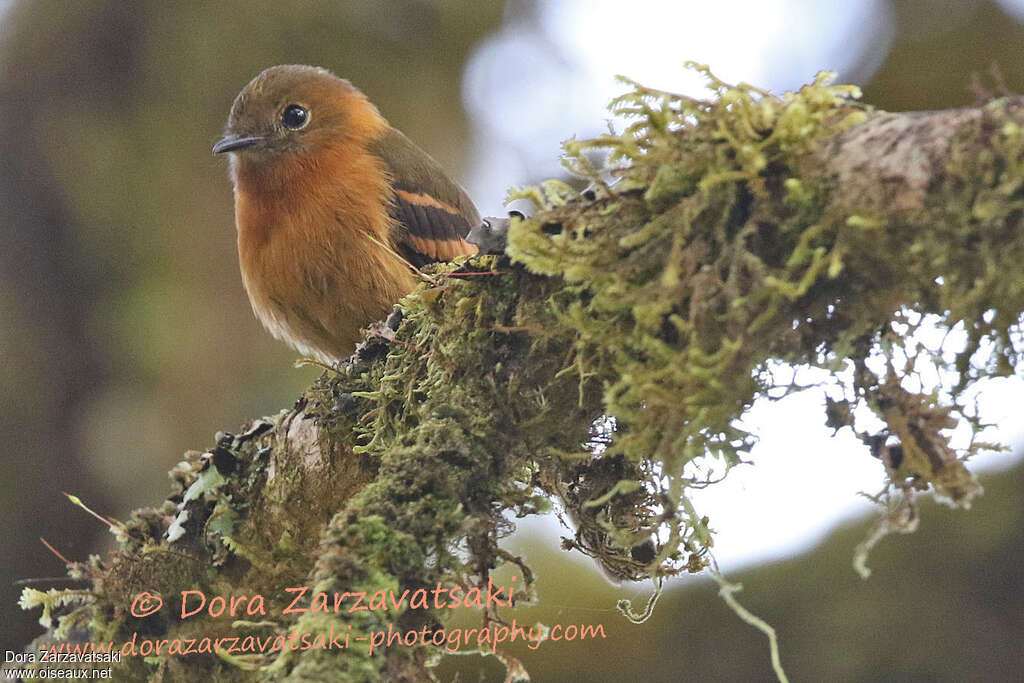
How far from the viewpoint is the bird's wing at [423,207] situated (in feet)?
13.6

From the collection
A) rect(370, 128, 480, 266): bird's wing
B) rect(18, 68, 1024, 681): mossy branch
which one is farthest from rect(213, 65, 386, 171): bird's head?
rect(18, 68, 1024, 681): mossy branch

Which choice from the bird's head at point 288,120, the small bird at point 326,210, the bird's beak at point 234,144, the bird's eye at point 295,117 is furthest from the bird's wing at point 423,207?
the bird's beak at point 234,144

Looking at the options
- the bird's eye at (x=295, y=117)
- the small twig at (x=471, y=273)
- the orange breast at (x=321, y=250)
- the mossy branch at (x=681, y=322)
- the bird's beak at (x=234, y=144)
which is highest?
the bird's eye at (x=295, y=117)

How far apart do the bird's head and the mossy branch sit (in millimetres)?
2276

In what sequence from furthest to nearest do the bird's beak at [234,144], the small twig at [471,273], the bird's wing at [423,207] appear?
the bird's beak at [234,144] < the bird's wing at [423,207] < the small twig at [471,273]

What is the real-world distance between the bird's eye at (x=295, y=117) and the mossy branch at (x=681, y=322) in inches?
94.1

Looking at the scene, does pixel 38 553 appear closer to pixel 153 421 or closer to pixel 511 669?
pixel 153 421

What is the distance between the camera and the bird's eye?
457 cm

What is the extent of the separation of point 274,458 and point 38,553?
3.09 m

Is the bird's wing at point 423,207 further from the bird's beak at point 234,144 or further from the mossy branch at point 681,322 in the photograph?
the mossy branch at point 681,322

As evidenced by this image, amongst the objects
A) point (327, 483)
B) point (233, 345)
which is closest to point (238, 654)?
point (327, 483)

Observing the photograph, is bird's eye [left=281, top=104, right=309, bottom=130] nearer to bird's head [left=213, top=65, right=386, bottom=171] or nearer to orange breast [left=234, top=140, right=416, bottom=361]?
bird's head [left=213, top=65, right=386, bottom=171]

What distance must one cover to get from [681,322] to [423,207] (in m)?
2.64

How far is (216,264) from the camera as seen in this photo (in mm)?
5887
